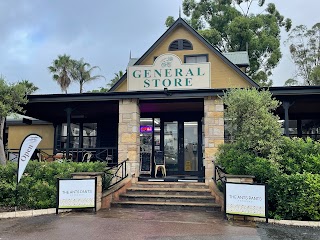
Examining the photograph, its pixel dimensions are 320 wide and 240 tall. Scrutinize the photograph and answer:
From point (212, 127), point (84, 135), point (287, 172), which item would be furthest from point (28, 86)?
point (287, 172)

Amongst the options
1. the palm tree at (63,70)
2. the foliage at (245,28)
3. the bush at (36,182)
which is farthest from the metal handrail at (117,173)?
the palm tree at (63,70)

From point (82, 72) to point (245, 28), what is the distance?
17.9m

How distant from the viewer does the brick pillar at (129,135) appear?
10812 millimetres

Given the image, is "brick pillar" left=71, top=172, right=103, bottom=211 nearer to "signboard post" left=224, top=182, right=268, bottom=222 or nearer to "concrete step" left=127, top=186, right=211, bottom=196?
"concrete step" left=127, top=186, right=211, bottom=196

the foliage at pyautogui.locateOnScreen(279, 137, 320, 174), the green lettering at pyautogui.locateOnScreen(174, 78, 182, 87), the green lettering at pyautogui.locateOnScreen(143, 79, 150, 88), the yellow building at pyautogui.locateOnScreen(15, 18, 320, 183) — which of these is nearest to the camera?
the foliage at pyautogui.locateOnScreen(279, 137, 320, 174)

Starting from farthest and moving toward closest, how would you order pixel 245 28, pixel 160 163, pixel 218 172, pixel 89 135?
pixel 245 28, pixel 89 135, pixel 160 163, pixel 218 172

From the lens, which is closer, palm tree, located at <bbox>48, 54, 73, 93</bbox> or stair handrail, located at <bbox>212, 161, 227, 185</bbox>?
stair handrail, located at <bbox>212, 161, 227, 185</bbox>

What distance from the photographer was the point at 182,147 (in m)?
→ 13.2

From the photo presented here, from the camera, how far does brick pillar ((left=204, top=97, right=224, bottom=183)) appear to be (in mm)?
10531

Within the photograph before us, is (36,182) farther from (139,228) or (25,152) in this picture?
(139,228)

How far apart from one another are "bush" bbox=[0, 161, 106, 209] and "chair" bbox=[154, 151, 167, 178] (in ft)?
11.1

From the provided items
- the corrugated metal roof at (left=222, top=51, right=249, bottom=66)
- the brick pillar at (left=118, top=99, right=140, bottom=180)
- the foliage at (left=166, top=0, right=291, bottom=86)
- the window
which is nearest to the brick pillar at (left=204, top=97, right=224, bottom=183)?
the brick pillar at (left=118, top=99, right=140, bottom=180)

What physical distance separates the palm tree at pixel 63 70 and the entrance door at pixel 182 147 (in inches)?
928

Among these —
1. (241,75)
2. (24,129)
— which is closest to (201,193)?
(241,75)
